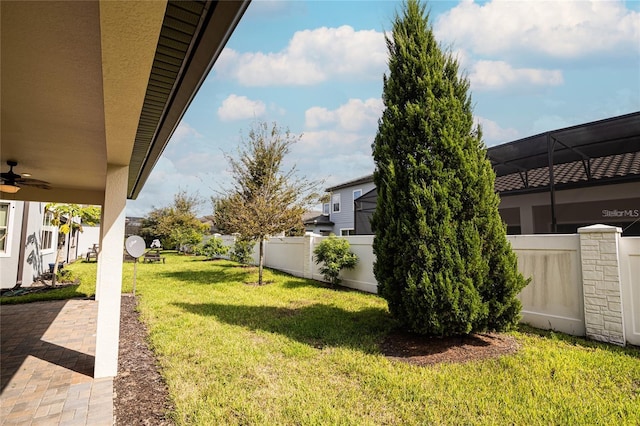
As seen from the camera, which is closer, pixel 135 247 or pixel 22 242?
pixel 22 242

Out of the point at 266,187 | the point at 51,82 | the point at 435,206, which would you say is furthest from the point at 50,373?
the point at 266,187

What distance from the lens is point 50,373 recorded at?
3.97 metres

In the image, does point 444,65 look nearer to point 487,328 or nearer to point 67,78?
point 487,328

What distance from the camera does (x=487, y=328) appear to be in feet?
14.9

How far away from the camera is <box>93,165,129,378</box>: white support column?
12.5ft

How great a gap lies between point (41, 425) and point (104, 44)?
3.42 metres

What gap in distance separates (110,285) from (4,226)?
326 inches

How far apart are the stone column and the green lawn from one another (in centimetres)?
28

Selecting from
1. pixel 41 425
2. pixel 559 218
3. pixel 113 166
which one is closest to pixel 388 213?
pixel 113 166

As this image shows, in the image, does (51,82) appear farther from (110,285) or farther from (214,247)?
(214,247)

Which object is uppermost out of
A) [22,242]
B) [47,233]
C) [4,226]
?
[4,226]

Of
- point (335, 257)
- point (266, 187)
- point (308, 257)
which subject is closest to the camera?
point (335, 257)

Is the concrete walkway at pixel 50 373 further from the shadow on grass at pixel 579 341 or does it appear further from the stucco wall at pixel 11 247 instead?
the shadow on grass at pixel 579 341

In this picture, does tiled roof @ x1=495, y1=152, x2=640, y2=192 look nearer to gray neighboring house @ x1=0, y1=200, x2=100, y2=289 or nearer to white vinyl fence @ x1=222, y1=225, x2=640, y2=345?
white vinyl fence @ x1=222, y1=225, x2=640, y2=345
